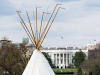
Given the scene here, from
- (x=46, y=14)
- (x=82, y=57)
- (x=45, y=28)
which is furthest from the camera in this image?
(x=82, y=57)

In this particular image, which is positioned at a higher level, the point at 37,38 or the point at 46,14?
the point at 46,14

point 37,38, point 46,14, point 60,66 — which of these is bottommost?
point 60,66

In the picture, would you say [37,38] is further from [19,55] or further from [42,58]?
[19,55]

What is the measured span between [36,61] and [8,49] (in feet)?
80.8

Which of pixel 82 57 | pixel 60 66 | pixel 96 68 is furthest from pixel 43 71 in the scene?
pixel 60 66

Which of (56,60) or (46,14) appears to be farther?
(56,60)

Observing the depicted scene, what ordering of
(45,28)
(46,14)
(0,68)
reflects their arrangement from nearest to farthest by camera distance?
1. (45,28)
2. (46,14)
3. (0,68)

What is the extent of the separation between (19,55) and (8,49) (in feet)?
5.47

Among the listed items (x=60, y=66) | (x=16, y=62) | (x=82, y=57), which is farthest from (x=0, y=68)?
(x=60, y=66)

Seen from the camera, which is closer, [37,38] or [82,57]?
[37,38]

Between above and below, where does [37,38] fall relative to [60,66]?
above

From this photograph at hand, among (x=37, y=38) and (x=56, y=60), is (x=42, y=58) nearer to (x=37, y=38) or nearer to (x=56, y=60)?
(x=37, y=38)

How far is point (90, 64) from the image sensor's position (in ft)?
163

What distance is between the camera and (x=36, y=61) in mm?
11766
